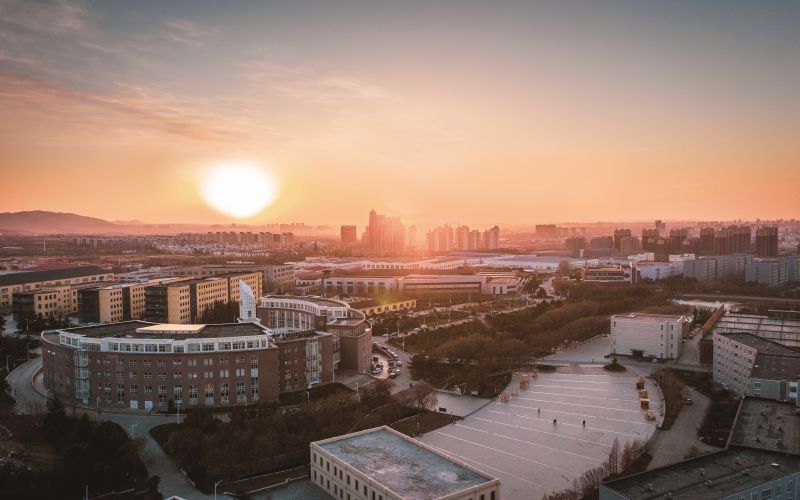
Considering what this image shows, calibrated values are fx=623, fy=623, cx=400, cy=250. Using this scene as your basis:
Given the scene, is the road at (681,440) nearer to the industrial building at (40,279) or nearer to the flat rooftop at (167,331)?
the flat rooftop at (167,331)

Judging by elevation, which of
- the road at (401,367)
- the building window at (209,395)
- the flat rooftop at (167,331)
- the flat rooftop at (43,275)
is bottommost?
the road at (401,367)

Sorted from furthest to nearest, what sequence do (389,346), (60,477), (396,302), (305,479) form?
(396,302) → (389,346) → (305,479) → (60,477)

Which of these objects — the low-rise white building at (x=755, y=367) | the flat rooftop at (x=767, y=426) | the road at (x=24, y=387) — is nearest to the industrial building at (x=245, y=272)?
the road at (x=24, y=387)

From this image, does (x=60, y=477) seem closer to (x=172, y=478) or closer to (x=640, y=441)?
(x=172, y=478)

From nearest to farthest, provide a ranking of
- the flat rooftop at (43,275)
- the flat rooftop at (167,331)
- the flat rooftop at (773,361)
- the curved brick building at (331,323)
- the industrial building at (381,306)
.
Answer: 1. the flat rooftop at (773,361)
2. the flat rooftop at (167,331)
3. the curved brick building at (331,323)
4. the industrial building at (381,306)
5. the flat rooftop at (43,275)

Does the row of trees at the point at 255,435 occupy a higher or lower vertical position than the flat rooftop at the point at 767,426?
lower

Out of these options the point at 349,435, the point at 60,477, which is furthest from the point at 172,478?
the point at 349,435

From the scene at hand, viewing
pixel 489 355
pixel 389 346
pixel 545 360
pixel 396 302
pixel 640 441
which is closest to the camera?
pixel 640 441
